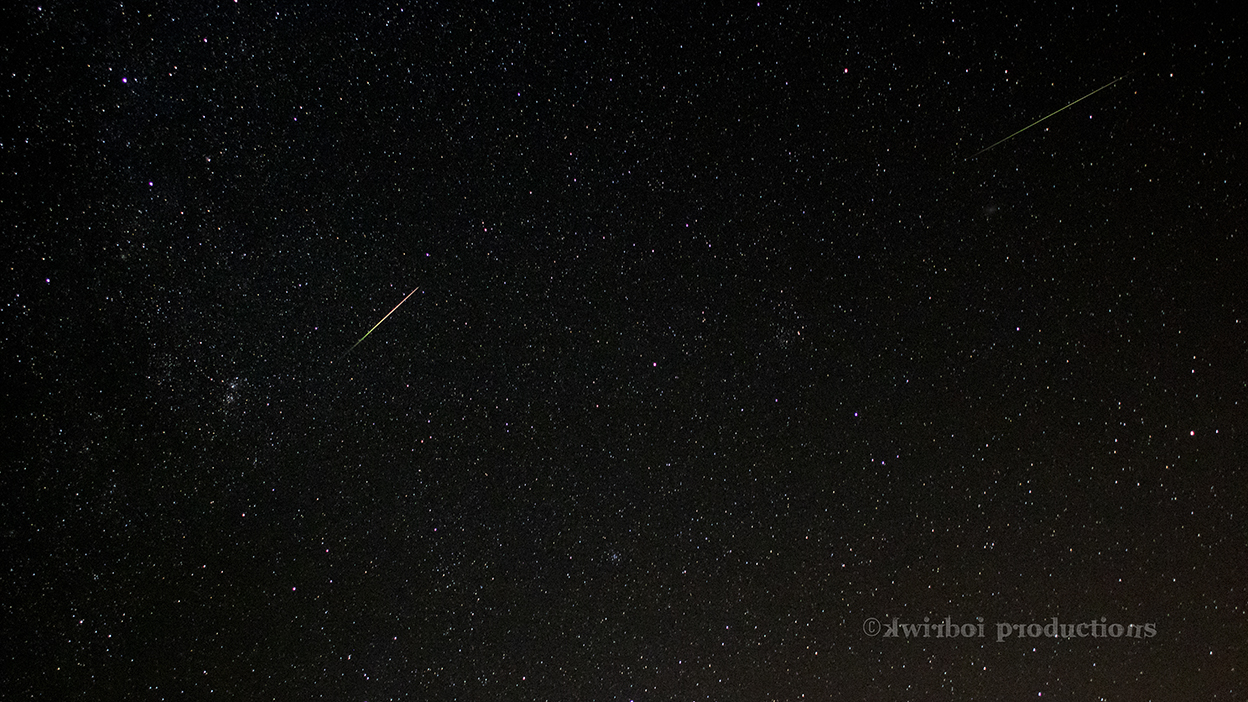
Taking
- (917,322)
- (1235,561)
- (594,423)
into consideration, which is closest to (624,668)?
(594,423)

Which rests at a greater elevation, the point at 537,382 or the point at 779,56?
the point at 779,56

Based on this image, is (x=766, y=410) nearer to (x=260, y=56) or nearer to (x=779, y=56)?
(x=779, y=56)

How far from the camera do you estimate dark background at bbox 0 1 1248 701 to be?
38 cm

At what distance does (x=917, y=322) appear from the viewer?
0.42 m

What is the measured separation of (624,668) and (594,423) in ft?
0.47

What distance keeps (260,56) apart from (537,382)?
0.22 meters

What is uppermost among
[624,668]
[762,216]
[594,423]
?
[762,216]

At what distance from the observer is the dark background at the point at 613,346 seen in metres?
0.38

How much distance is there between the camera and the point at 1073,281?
426mm

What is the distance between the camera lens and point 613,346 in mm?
410

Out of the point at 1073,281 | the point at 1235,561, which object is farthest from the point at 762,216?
the point at 1235,561

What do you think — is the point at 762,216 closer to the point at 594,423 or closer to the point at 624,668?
the point at 594,423

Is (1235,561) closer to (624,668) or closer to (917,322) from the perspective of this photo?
(917,322)

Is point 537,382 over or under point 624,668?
over
